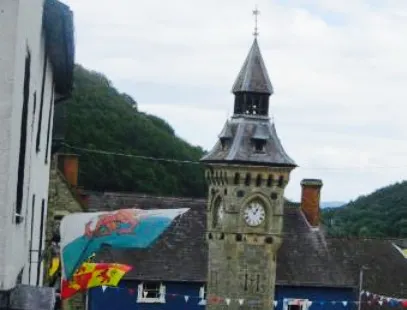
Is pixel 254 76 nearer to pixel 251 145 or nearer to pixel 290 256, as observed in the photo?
pixel 251 145

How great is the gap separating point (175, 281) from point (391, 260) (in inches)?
419

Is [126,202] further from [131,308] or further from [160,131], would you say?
[160,131]

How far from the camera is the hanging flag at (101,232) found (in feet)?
49.2

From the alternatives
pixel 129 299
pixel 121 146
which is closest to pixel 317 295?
pixel 129 299

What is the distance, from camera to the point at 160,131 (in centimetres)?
8838

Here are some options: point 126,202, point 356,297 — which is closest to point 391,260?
point 356,297

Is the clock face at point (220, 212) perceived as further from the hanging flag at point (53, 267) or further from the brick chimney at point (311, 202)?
the hanging flag at point (53, 267)

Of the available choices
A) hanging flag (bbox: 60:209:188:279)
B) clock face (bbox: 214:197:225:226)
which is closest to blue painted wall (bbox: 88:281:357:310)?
clock face (bbox: 214:197:225:226)

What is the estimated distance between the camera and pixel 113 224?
52.2 feet

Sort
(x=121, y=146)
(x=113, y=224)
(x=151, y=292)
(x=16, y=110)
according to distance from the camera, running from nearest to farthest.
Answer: (x=16, y=110), (x=113, y=224), (x=151, y=292), (x=121, y=146)

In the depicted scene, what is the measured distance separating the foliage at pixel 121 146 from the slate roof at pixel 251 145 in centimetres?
3230

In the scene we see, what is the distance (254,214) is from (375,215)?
137 feet

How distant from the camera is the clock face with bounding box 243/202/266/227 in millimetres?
41531

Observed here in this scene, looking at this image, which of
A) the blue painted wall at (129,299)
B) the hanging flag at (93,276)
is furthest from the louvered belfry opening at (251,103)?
the hanging flag at (93,276)
